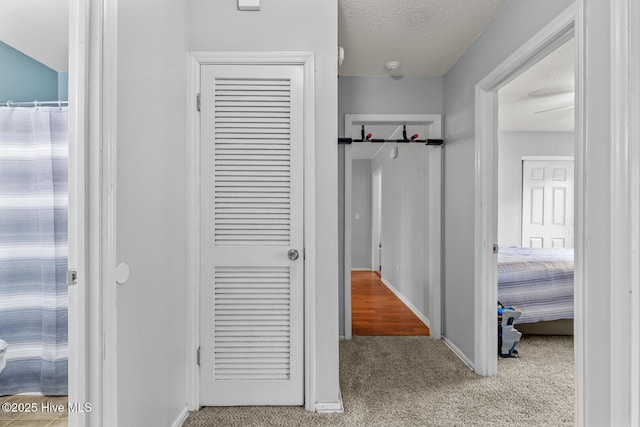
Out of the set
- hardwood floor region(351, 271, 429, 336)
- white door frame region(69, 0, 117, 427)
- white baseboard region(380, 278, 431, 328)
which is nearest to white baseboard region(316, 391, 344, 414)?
white door frame region(69, 0, 117, 427)

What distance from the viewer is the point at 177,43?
1.99 meters

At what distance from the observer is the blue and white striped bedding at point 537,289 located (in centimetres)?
336

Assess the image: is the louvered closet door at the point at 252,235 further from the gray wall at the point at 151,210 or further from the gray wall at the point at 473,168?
the gray wall at the point at 473,168

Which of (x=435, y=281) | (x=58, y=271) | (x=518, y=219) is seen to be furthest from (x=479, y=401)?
(x=518, y=219)

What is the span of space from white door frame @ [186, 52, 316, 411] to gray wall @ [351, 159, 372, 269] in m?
6.10

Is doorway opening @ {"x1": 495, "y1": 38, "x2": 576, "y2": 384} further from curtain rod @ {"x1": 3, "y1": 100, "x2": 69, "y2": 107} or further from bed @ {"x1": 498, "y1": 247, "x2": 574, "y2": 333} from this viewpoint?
curtain rod @ {"x1": 3, "y1": 100, "x2": 69, "y2": 107}

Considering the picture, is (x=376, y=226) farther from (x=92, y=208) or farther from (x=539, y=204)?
(x=92, y=208)

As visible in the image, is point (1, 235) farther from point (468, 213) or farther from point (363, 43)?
point (468, 213)

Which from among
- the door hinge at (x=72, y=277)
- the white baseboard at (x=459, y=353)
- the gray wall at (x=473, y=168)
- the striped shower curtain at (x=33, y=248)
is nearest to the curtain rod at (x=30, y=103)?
the striped shower curtain at (x=33, y=248)

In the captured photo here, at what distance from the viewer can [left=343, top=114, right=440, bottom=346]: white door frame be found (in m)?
3.49

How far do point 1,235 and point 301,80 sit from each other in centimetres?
184

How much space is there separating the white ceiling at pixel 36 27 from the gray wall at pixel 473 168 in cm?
240

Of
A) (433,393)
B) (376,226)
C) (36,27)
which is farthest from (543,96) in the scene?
(36,27)

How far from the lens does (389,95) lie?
3.58 meters
